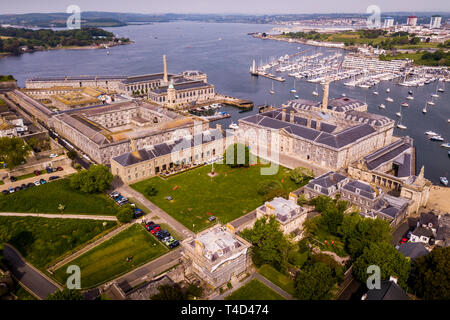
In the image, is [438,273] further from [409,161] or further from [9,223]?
[9,223]

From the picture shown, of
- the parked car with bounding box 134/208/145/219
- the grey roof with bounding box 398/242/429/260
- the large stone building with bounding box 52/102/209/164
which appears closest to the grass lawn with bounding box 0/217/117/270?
the parked car with bounding box 134/208/145/219

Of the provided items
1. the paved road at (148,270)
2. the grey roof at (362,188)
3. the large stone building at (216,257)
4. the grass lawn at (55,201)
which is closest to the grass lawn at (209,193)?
the paved road at (148,270)

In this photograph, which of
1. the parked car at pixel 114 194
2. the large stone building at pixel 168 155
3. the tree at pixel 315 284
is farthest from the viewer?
the large stone building at pixel 168 155

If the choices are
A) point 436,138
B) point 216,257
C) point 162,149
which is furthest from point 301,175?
point 436,138

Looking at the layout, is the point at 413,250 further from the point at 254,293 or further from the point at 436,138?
the point at 436,138

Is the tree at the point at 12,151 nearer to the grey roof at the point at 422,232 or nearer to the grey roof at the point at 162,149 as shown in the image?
the grey roof at the point at 162,149

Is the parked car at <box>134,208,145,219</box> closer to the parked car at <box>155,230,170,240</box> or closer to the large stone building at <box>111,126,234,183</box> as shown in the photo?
the parked car at <box>155,230,170,240</box>

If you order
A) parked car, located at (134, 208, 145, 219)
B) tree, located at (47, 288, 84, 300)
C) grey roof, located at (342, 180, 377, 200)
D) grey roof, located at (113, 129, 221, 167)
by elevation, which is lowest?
parked car, located at (134, 208, 145, 219)
